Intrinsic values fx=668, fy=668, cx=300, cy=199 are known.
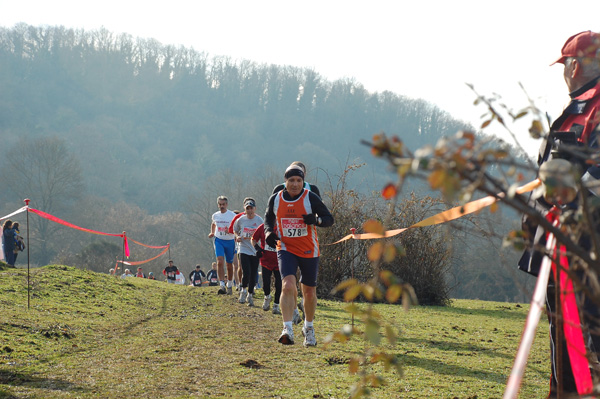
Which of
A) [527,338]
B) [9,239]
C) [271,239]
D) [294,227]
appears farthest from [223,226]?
[527,338]

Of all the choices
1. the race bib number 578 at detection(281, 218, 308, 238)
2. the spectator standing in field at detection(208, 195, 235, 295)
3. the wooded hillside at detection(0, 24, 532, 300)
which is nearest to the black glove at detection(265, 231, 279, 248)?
the race bib number 578 at detection(281, 218, 308, 238)

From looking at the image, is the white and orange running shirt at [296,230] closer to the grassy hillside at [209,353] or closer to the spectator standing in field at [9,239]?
the grassy hillside at [209,353]

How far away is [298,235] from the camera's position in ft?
24.8

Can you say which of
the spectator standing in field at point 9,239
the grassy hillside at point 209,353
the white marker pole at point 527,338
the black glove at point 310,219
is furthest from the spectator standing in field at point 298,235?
the spectator standing in field at point 9,239

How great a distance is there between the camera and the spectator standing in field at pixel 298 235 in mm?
7520

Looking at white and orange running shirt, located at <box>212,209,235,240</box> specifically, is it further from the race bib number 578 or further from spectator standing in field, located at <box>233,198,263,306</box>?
the race bib number 578

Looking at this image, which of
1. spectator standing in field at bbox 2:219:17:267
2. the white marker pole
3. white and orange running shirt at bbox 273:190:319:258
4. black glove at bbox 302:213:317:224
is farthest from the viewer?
spectator standing in field at bbox 2:219:17:267

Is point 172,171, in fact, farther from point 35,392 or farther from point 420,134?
point 35,392

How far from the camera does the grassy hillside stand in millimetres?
5484

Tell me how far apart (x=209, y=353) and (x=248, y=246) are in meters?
5.30

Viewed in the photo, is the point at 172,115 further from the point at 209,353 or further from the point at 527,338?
the point at 527,338

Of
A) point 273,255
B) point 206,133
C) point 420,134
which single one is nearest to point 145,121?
point 206,133

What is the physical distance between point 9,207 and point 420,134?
58.7m

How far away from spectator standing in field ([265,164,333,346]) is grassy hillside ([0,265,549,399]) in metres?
0.62
